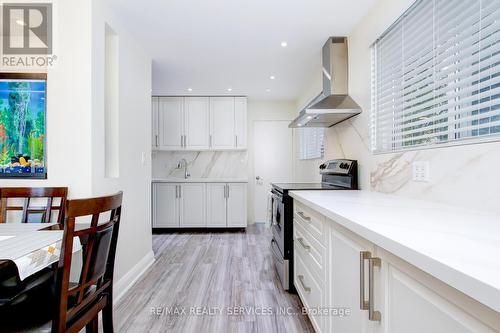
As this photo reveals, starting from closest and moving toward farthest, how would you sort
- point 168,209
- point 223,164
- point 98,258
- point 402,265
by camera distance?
point 402,265, point 98,258, point 168,209, point 223,164

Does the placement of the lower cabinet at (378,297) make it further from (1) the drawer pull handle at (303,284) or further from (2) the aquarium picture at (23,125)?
(2) the aquarium picture at (23,125)

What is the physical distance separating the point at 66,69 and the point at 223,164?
3377 millimetres

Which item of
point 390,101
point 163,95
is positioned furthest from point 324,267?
point 163,95

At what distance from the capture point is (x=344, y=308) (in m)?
1.20

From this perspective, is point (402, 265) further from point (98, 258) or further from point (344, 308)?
point (98, 258)

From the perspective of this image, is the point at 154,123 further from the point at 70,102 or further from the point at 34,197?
the point at 34,197

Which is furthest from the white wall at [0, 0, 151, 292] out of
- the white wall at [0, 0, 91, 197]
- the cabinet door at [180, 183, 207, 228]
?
the cabinet door at [180, 183, 207, 228]

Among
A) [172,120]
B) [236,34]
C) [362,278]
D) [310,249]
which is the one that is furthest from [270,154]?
[362,278]

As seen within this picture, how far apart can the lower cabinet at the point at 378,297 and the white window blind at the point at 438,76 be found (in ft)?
2.49

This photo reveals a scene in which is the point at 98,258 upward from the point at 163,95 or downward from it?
downward

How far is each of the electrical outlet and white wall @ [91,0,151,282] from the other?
2.17m

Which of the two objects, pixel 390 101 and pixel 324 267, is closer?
pixel 324 267

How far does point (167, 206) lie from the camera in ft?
14.9

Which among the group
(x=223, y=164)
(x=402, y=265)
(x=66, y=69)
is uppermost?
(x=66, y=69)
